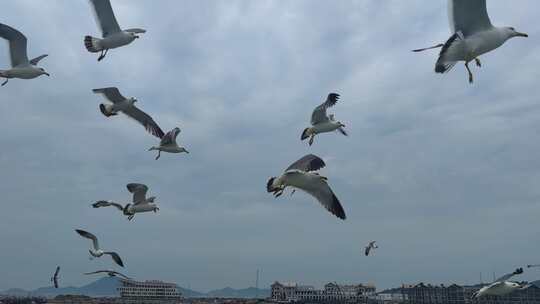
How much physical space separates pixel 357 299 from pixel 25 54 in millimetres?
144947

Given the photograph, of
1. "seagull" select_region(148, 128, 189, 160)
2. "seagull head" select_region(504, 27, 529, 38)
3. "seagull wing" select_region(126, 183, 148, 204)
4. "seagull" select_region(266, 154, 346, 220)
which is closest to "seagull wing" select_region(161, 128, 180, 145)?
"seagull" select_region(148, 128, 189, 160)

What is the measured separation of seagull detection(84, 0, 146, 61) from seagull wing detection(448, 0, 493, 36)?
10.4 meters

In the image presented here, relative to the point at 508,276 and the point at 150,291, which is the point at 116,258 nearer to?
the point at 508,276

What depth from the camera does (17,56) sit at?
61.9 feet

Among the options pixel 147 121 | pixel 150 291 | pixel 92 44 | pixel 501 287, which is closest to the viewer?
pixel 92 44

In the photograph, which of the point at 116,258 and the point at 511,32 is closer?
the point at 511,32

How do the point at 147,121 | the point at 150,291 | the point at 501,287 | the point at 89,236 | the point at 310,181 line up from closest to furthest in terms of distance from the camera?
the point at 310,181 → the point at 501,287 → the point at 147,121 → the point at 89,236 → the point at 150,291

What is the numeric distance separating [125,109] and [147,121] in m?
1.20

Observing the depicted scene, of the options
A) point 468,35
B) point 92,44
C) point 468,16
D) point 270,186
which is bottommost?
point 270,186

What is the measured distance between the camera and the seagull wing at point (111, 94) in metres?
19.5

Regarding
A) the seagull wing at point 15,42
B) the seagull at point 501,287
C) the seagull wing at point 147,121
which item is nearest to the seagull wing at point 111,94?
the seagull wing at point 147,121

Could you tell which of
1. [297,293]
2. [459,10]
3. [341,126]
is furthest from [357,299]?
[459,10]

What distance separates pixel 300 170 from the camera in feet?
41.3

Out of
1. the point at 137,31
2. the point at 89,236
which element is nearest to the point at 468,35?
the point at 137,31
